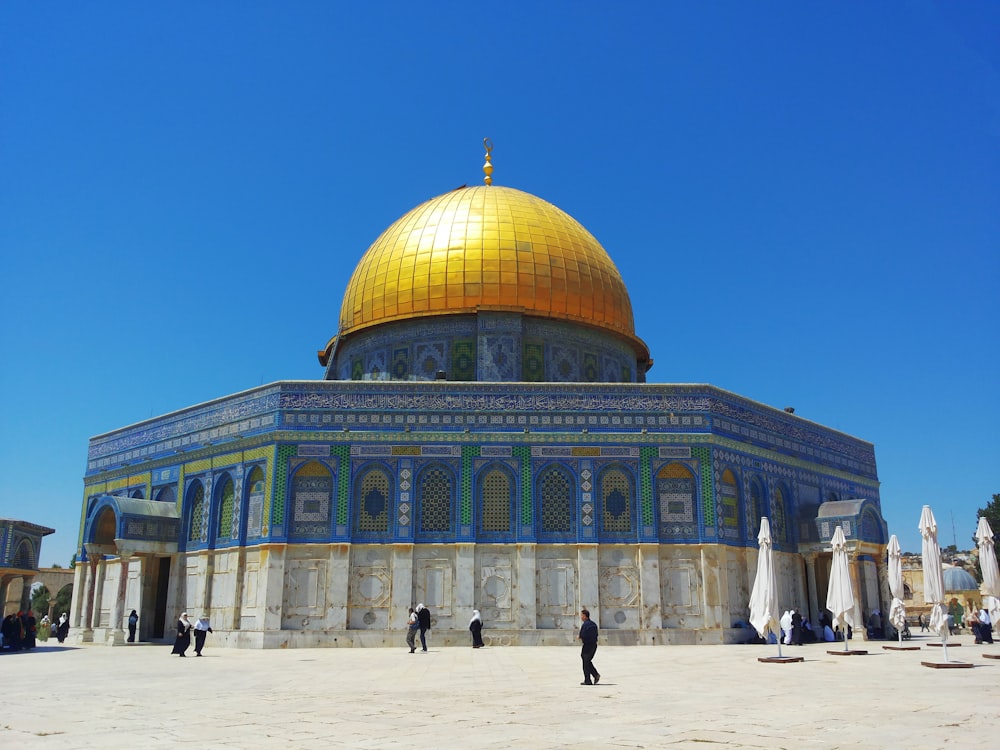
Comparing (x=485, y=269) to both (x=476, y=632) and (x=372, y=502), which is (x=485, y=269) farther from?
(x=476, y=632)

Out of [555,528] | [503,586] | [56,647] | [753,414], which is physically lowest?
[56,647]

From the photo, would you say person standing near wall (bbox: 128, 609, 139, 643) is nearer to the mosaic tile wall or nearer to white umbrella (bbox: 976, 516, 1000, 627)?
the mosaic tile wall

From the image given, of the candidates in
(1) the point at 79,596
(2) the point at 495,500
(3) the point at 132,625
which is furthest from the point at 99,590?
(2) the point at 495,500

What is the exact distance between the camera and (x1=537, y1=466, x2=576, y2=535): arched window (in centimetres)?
2123

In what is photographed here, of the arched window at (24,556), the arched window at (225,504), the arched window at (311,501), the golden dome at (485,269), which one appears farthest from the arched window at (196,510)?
the golden dome at (485,269)

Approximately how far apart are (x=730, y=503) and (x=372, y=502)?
8.96 meters

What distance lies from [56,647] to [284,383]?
8.68 metres

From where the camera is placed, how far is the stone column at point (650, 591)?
20.6 metres

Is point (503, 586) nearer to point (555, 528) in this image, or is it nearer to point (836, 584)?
point (555, 528)

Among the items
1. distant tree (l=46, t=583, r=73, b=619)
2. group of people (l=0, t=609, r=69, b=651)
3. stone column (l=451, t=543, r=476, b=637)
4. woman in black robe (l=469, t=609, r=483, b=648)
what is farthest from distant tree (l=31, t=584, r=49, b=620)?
woman in black robe (l=469, t=609, r=483, b=648)

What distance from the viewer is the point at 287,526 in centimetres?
2077

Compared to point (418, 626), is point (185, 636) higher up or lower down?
lower down

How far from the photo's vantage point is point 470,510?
2100 cm

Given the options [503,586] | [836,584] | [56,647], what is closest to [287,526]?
[503,586]
